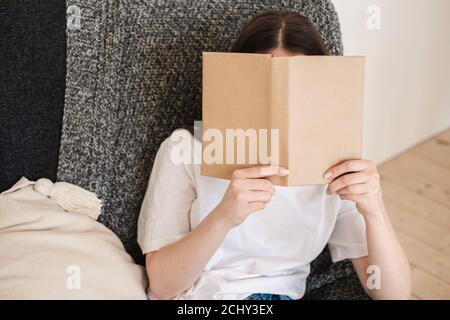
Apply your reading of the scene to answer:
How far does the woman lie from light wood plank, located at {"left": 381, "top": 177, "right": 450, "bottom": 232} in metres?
0.94

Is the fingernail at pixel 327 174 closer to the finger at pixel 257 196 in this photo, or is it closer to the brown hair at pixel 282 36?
the finger at pixel 257 196

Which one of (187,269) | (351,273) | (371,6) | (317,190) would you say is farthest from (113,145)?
(371,6)

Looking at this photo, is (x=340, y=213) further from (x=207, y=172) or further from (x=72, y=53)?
(x=72, y=53)

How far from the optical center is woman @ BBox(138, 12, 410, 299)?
90 cm

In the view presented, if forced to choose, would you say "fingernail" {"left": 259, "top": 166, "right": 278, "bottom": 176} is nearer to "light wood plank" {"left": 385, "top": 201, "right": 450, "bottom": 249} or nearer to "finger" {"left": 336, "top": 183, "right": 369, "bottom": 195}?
"finger" {"left": 336, "top": 183, "right": 369, "bottom": 195}

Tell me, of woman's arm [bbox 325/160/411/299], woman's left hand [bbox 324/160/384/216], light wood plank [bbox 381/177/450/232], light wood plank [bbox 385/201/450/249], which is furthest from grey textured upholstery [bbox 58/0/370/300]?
light wood plank [bbox 381/177/450/232]

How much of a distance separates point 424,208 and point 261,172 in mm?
1288

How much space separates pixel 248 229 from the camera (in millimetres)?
979

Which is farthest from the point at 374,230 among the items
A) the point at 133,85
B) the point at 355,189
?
the point at 133,85

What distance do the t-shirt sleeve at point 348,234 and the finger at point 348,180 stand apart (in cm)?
19

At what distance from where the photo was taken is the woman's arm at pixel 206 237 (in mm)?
816

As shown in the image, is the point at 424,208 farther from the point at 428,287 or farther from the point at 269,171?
the point at 269,171

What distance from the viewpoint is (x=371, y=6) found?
1.67 metres

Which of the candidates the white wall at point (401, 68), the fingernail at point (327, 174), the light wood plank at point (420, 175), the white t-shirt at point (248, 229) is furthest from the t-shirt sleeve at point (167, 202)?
the light wood plank at point (420, 175)
